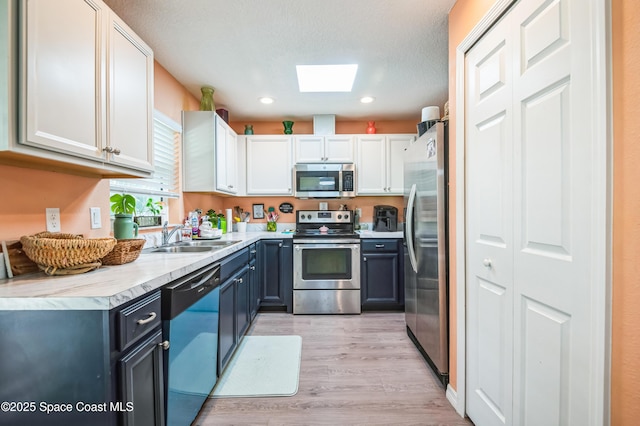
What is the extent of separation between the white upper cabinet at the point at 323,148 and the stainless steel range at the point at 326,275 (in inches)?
41.4

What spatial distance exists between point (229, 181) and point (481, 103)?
2546 millimetres

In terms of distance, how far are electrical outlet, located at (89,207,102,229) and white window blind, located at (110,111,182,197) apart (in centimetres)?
44

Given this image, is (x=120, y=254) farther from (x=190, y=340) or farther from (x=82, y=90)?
(x=82, y=90)

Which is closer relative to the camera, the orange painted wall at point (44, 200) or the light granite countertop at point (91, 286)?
the light granite countertop at point (91, 286)

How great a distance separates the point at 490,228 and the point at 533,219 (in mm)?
265

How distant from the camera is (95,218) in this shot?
1634mm

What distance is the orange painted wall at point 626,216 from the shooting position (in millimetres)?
731

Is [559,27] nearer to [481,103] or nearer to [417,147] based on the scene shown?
[481,103]

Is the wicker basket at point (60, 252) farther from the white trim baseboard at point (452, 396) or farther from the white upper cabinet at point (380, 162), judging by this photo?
the white upper cabinet at point (380, 162)

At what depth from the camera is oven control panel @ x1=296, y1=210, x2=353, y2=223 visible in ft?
12.0

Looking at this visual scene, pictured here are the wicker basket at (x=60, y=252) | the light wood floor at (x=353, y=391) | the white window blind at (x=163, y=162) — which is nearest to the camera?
the wicker basket at (x=60, y=252)

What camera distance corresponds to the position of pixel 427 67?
243 cm

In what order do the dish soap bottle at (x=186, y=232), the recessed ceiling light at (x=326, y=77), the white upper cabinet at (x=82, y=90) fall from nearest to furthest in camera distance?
the white upper cabinet at (x=82, y=90) → the recessed ceiling light at (x=326, y=77) → the dish soap bottle at (x=186, y=232)

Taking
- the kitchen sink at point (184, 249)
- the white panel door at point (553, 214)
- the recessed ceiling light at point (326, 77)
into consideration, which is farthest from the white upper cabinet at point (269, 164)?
the white panel door at point (553, 214)
